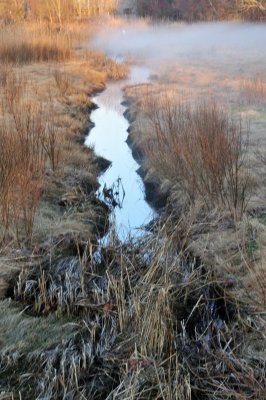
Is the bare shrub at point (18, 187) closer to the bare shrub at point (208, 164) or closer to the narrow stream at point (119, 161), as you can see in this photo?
the narrow stream at point (119, 161)

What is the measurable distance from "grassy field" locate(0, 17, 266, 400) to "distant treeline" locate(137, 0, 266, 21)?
65.4 ft

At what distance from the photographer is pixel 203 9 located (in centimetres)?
2833

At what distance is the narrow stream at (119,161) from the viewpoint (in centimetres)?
667

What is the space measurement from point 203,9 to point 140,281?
88.5 ft

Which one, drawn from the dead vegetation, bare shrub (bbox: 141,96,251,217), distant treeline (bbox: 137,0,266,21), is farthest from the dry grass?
A: the dead vegetation

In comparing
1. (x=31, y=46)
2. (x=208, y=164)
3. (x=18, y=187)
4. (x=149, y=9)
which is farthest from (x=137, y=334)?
(x=149, y=9)

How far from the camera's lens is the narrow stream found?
21.9 ft

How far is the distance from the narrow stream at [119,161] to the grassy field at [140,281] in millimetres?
290

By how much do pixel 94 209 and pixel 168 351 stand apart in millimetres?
3149

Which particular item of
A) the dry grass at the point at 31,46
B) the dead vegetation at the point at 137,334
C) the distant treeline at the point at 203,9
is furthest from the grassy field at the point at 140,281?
the distant treeline at the point at 203,9

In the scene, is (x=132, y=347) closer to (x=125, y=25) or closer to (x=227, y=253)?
(x=227, y=253)

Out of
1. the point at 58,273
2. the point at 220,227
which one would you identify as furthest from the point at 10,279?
the point at 220,227

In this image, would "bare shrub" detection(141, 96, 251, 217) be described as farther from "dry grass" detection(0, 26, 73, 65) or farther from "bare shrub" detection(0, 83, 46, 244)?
"dry grass" detection(0, 26, 73, 65)

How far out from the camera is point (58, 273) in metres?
4.70
